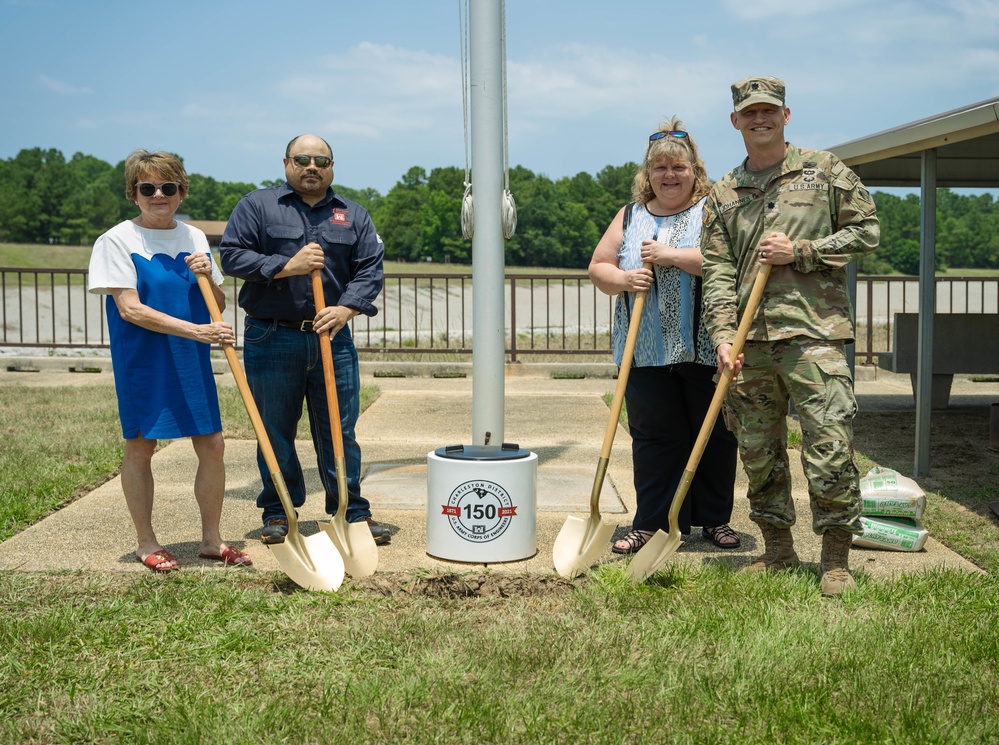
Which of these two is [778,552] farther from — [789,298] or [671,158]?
[671,158]

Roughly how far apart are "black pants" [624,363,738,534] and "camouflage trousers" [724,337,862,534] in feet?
1.60

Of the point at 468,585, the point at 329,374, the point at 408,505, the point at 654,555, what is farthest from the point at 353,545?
the point at 408,505

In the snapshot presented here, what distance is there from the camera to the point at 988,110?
534 centimetres

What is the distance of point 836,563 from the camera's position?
4.06m

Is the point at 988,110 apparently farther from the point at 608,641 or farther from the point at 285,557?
the point at 285,557

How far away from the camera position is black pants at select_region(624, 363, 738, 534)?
4.73 m

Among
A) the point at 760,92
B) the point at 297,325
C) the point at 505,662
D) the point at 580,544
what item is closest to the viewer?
the point at 505,662

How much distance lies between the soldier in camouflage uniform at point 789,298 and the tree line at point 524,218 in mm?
56134

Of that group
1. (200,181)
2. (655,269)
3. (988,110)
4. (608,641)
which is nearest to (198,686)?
(608,641)

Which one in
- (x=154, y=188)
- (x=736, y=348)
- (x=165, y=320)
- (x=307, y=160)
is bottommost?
(x=736, y=348)

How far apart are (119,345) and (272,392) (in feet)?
2.43

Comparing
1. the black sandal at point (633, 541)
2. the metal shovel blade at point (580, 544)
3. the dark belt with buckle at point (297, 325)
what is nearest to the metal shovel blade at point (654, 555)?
the metal shovel blade at point (580, 544)

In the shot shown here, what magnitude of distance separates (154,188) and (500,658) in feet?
7.76

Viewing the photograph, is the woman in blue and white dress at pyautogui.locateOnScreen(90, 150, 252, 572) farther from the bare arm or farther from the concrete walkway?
the concrete walkway
